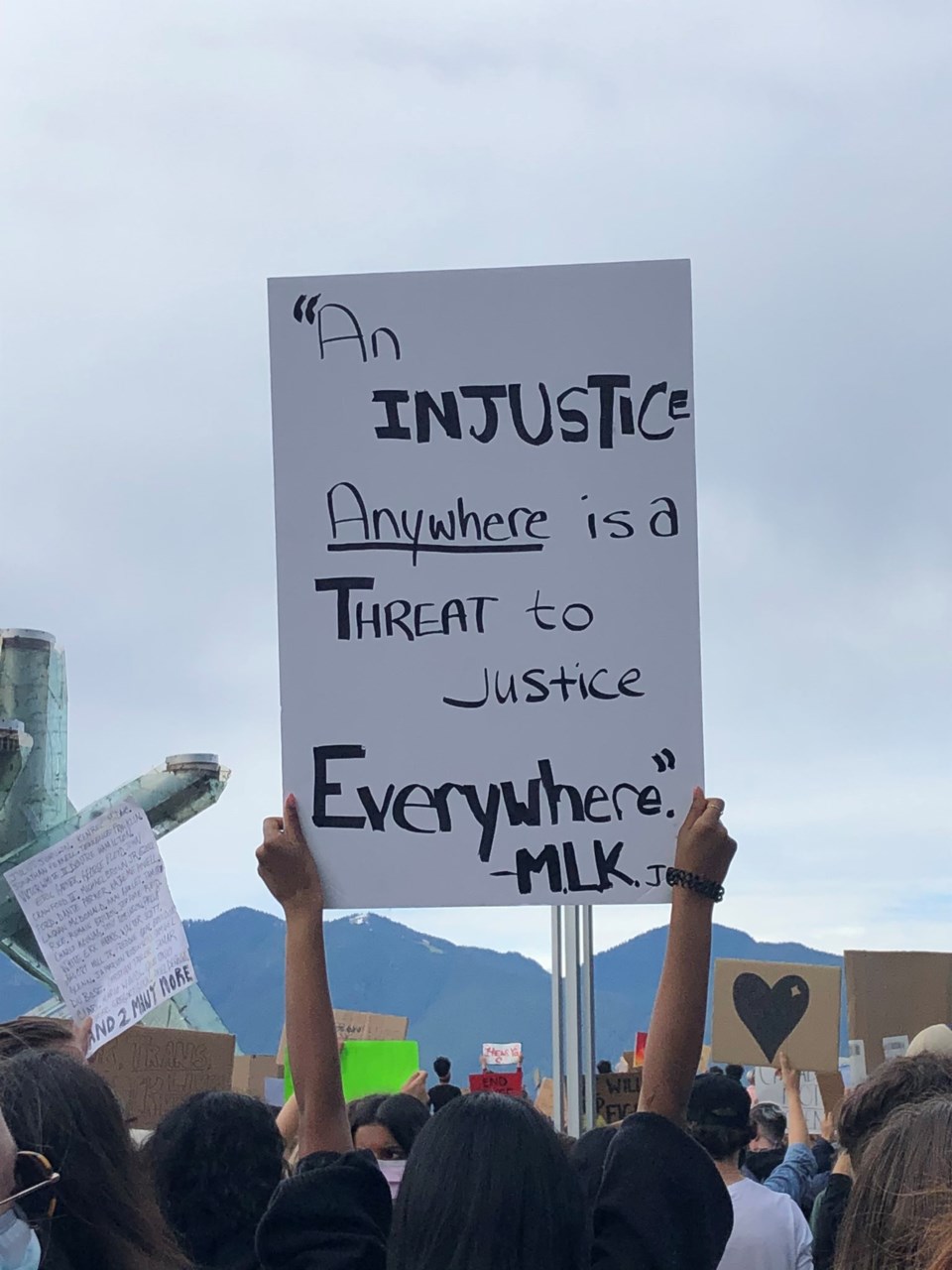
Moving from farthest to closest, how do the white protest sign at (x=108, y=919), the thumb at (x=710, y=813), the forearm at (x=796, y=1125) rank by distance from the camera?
the forearm at (x=796, y=1125), the white protest sign at (x=108, y=919), the thumb at (x=710, y=813)

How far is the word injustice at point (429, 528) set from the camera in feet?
9.04

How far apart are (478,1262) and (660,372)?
1.60 metres

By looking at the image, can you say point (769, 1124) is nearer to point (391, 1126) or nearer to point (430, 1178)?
point (391, 1126)

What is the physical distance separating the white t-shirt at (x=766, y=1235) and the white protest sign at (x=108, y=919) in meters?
1.83

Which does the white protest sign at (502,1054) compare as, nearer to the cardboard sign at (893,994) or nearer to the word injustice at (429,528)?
the cardboard sign at (893,994)

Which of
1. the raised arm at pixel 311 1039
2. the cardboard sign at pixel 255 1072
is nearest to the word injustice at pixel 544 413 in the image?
the raised arm at pixel 311 1039

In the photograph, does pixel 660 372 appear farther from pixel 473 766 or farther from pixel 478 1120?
pixel 478 1120

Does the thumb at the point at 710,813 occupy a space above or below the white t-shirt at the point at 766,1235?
above

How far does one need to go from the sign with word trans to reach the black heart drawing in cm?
373


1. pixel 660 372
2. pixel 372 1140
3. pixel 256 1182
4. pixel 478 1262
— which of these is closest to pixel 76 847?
pixel 372 1140

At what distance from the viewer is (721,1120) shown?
388 cm

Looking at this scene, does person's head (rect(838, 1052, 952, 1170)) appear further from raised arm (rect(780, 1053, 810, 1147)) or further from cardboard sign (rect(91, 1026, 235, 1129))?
cardboard sign (rect(91, 1026, 235, 1129))

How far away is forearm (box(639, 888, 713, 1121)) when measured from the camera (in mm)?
2221

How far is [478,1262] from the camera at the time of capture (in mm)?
1843
